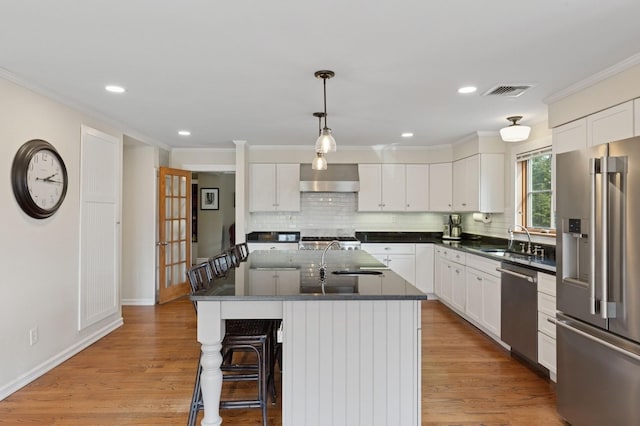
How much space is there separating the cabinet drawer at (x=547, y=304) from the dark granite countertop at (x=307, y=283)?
129 cm

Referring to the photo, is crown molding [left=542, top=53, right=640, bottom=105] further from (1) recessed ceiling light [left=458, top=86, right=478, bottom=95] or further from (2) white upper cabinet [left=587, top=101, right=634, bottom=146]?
(1) recessed ceiling light [left=458, top=86, right=478, bottom=95]

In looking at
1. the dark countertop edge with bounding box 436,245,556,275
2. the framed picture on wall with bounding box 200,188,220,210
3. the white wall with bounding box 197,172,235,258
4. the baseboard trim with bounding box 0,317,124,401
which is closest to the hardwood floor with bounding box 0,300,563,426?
the baseboard trim with bounding box 0,317,124,401

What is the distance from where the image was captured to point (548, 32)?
2.16 m

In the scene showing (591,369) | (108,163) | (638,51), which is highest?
(638,51)

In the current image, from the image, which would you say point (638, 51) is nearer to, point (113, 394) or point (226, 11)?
point (226, 11)

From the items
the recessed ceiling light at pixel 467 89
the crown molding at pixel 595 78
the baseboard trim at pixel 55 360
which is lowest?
the baseboard trim at pixel 55 360

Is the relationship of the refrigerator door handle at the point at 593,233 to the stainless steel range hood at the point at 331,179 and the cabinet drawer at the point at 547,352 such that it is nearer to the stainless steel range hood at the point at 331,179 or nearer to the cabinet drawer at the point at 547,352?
the cabinet drawer at the point at 547,352

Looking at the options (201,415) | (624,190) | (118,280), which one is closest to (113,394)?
(201,415)

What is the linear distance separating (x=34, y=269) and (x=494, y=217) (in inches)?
198

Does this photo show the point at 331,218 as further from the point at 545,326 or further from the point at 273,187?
the point at 545,326

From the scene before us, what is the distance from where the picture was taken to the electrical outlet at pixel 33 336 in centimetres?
304

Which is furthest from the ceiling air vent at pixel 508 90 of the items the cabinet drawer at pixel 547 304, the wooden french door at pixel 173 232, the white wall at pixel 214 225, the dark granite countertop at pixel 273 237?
the white wall at pixel 214 225

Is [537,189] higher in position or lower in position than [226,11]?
lower

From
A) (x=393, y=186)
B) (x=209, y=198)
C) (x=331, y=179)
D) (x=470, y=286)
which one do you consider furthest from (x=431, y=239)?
(x=209, y=198)
